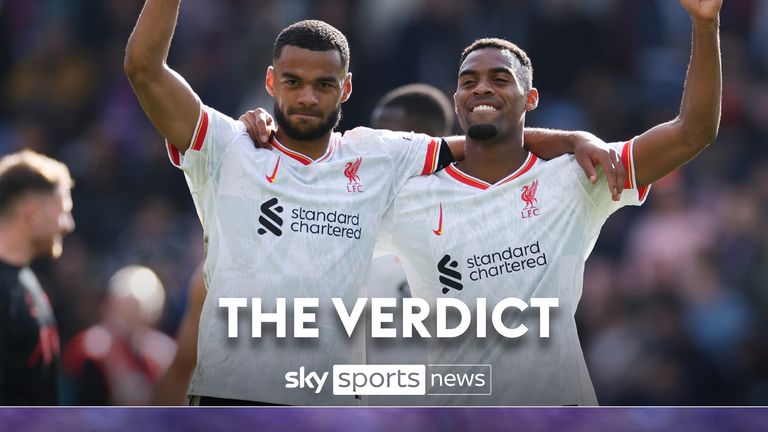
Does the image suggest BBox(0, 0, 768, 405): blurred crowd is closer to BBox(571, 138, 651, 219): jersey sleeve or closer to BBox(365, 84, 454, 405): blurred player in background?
BBox(365, 84, 454, 405): blurred player in background

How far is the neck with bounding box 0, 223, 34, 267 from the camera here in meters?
5.23

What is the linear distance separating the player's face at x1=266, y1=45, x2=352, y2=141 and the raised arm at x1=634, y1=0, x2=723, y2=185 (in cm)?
100

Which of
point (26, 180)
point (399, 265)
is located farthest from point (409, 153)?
point (26, 180)

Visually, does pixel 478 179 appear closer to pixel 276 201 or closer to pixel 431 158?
pixel 431 158

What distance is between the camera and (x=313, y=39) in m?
4.06

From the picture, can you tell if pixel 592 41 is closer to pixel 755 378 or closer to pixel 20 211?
pixel 755 378

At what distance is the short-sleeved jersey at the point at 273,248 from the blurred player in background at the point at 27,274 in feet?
4.34

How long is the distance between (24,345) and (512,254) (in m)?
2.11

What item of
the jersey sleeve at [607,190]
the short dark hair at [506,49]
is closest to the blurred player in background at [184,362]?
the short dark hair at [506,49]

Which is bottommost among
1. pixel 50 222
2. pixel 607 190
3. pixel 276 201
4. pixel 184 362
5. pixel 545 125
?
pixel 184 362

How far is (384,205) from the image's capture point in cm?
413

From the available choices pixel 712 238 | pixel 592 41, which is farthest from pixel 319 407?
pixel 592 41

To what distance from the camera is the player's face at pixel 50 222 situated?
5312 millimetres

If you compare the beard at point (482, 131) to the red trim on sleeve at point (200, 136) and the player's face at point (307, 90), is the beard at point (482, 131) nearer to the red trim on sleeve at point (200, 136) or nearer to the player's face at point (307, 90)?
the player's face at point (307, 90)
